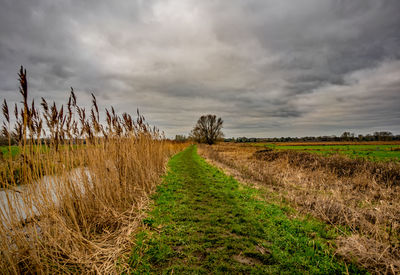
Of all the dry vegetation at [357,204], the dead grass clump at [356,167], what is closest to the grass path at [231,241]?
the dry vegetation at [357,204]

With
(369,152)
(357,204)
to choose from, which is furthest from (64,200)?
(369,152)

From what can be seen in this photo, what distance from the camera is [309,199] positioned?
5.90m

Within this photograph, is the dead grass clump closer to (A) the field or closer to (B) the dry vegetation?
(B) the dry vegetation

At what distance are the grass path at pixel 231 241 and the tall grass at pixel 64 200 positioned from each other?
0.58 metres

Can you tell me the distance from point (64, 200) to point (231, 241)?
3499mm

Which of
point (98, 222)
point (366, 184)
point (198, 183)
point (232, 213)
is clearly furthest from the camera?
point (198, 183)

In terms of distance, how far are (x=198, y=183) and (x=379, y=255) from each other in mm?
6844

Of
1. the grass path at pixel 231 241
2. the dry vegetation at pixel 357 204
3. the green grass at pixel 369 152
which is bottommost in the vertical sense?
the grass path at pixel 231 241

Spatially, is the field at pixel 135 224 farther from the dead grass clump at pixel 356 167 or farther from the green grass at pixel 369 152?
the green grass at pixel 369 152

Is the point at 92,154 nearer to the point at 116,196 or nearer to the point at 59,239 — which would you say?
the point at 116,196

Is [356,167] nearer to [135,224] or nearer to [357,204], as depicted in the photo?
[357,204]

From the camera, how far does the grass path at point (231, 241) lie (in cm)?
298

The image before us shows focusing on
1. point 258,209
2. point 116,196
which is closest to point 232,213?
point 258,209

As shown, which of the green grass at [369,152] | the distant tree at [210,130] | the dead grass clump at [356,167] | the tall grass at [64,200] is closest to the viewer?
the tall grass at [64,200]
